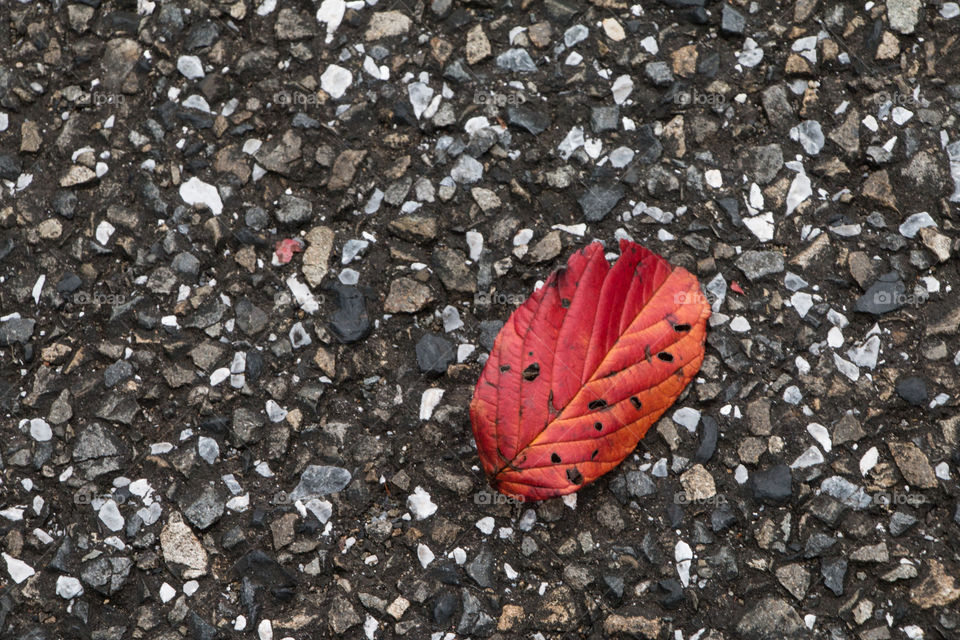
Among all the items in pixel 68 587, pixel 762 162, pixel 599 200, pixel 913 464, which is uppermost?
pixel 762 162

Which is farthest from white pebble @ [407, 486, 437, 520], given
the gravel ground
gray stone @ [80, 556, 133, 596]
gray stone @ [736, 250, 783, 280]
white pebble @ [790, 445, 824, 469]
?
gray stone @ [736, 250, 783, 280]

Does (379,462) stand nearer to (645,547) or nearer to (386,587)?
(386,587)

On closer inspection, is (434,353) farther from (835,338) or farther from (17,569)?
(17,569)

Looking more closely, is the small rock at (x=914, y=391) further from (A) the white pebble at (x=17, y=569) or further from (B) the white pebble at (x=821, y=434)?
(A) the white pebble at (x=17, y=569)

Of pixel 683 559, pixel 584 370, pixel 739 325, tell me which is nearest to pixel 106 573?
pixel 584 370

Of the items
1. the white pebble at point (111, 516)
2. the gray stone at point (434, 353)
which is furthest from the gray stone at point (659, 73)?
the white pebble at point (111, 516)

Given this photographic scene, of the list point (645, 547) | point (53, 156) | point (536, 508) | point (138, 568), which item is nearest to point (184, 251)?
point (53, 156)
